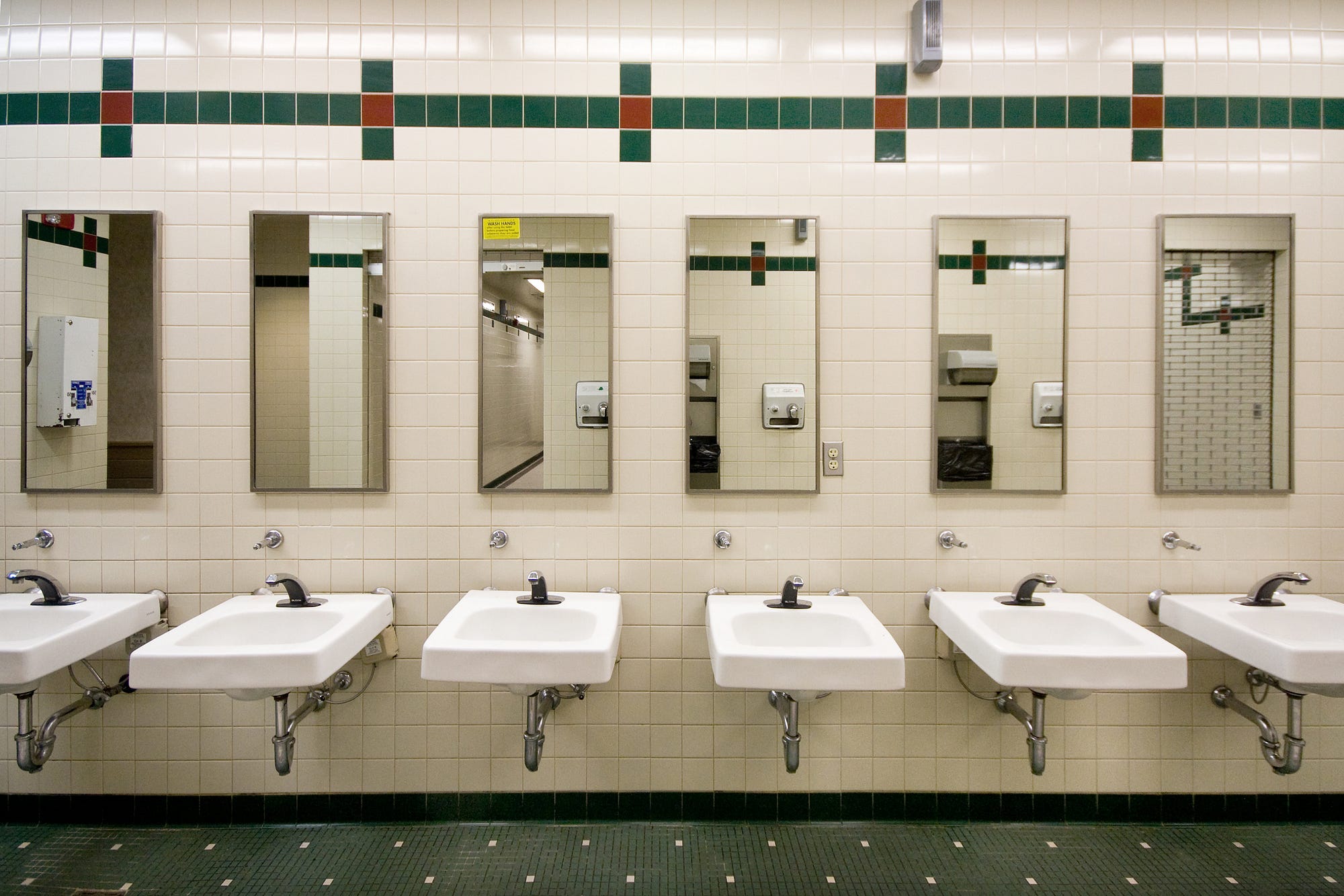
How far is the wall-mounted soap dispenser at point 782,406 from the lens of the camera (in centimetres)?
209

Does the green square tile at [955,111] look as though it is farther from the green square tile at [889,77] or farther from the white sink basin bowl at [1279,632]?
the white sink basin bowl at [1279,632]

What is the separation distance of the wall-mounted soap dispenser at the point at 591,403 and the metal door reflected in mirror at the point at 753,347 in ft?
0.89

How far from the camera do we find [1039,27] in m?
2.12

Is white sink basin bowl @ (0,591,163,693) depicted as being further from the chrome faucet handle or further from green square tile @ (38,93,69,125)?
the chrome faucet handle

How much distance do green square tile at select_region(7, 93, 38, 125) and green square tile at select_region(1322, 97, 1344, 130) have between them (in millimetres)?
4171

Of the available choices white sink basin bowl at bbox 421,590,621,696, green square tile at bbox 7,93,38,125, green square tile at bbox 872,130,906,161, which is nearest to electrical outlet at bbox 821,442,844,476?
white sink basin bowl at bbox 421,590,621,696

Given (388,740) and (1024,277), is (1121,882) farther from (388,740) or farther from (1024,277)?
(388,740)

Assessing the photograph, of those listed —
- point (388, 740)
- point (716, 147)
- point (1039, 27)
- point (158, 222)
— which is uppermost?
point (1039, 27)

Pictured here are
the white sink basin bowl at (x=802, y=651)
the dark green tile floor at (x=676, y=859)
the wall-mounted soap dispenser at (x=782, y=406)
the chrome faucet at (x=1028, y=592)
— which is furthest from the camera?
the wall-mounted soap dispenser at (x=782, y=406)

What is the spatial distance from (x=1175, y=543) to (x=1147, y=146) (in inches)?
50.9

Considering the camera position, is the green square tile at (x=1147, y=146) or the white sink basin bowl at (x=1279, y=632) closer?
the white sink basin bowl at (x=1279, y=632)

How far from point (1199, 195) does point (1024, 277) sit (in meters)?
0.65

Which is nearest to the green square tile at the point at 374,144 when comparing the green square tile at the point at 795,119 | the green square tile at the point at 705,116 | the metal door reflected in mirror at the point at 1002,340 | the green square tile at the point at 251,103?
the green square tile at the point at 251,103

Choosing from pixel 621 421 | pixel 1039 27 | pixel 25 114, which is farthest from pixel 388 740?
pixel 1039 27
